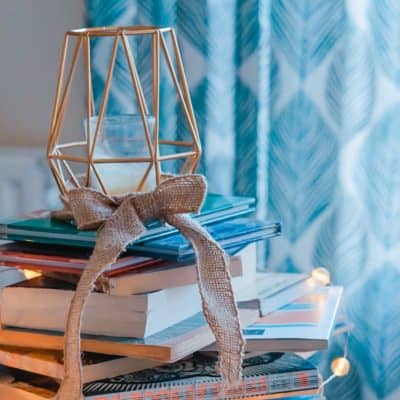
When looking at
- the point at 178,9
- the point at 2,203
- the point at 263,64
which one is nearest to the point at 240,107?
the point at 263,64

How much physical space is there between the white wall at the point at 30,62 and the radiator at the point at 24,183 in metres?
0.12

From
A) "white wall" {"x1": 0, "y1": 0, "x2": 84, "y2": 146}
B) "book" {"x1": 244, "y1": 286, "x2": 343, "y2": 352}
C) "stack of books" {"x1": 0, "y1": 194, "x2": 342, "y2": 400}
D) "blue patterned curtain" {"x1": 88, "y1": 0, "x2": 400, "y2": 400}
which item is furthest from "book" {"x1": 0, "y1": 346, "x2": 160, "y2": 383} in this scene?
"white wall" {"x1": 0, "y1": 0, "x2": 84, "y2": 146}

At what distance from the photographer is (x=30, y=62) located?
134 cm

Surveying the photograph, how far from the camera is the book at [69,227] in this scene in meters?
0.72

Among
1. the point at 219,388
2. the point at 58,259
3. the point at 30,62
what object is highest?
the point at 30,62

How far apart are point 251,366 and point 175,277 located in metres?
0.11

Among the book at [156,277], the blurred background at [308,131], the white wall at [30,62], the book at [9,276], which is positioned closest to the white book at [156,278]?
the book at [156,277]

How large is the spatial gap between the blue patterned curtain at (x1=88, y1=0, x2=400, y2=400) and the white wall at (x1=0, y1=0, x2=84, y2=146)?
14cm

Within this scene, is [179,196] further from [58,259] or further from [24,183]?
[24,183]

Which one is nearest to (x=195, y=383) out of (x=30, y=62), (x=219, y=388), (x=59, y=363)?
(x=219, y=388)

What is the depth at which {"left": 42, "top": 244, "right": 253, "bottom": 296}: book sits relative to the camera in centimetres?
69

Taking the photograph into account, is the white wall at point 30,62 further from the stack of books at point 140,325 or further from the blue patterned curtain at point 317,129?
the stack of books at point 140,325

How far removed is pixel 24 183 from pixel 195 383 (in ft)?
1.94

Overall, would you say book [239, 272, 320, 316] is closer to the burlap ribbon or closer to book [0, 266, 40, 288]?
the burlap ribbon
